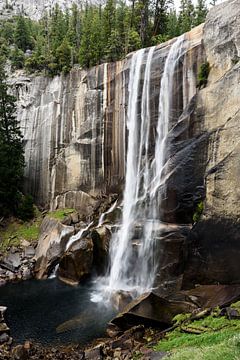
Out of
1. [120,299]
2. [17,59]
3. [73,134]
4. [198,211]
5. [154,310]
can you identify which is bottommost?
[120,299]

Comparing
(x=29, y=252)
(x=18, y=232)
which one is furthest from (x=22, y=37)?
(x=29, y=252)

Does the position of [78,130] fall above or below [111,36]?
below

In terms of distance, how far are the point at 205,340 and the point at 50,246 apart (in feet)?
77.9

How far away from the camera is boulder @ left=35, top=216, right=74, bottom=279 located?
35656 millimetres

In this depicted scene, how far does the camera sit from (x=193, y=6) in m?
58.5

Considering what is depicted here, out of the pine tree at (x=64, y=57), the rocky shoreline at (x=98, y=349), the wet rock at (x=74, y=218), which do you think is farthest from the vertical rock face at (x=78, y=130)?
the rocky shoreline at (x=98, y=349)

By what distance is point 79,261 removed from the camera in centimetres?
3300

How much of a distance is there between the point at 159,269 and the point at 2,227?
22.1 metres

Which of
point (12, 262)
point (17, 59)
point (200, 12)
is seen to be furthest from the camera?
point (17, 59)

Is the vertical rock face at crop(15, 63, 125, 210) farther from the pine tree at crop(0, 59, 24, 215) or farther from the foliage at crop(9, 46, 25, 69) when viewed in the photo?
the foliage at crop(9, 46, 25, 69)

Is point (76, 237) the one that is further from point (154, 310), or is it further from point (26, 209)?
point (154, 310)

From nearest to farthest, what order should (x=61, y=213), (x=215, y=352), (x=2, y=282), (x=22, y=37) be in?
1. (x=215, y=352)
2. (x=2, y=282)
3. (x=61, y=213)
4. (x=22, y=37)

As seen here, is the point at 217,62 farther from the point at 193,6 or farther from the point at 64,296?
the point at 193,6

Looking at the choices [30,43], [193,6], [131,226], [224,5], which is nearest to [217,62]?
[224,5]
